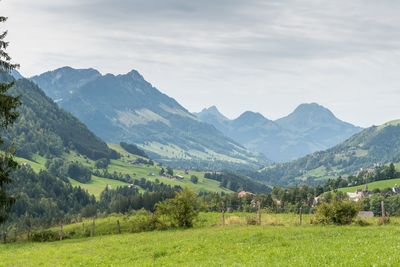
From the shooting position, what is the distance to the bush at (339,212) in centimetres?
5191

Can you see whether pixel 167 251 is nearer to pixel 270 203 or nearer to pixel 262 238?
pixel 262 238

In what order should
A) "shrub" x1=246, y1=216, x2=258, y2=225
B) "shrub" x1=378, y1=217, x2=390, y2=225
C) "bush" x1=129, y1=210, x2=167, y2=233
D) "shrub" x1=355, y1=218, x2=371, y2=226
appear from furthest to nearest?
1. "bush" x1=129, y1=210, x2=167, y2=233
2. "shrub" x1=246, y1=216, x2=258, y2=225
3. "shrub" x1=378, y1=217, x2=390, y2=225
4. "shrub" x1=355, y1=218, x2=371, y2=226

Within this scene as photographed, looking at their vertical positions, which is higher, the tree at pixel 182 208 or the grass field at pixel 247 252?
the tree at pixel 182 208

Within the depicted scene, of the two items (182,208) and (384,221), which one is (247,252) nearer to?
(384,221)

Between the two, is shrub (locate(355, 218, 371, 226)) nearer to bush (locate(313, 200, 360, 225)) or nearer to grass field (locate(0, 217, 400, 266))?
bush (locate(313, 200, 360, 225))

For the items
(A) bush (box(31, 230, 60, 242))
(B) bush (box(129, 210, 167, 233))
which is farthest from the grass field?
(A) bush (box(31, 230, 60, 242))

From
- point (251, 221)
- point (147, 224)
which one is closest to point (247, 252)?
point (251, 221)

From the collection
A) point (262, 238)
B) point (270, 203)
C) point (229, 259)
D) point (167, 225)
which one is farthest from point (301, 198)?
Result: point (229, 259)

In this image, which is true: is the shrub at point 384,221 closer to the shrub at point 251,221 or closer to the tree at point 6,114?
the shrub at point 251,221

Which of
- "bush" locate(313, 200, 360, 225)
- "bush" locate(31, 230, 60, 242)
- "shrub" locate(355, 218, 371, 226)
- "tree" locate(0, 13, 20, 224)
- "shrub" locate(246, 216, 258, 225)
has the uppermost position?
"tree" locate(0, 13, 20, 224)

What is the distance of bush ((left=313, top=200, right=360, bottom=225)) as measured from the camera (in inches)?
2044

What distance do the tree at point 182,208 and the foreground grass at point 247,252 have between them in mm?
11822

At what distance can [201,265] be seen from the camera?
27531 mm

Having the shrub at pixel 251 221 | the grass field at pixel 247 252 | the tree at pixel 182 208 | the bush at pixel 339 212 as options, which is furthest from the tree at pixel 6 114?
the bush at pixel 339 212
